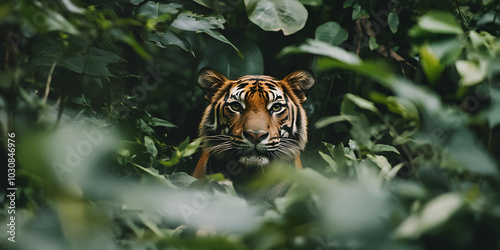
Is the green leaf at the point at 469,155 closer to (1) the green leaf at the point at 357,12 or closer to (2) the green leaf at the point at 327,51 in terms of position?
(2) the green leaf at the point at 327,51

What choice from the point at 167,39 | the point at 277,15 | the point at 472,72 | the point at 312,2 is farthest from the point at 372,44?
the point at 472,72

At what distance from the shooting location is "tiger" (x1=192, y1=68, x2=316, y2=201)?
128 centimetres

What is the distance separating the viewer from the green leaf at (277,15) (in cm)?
150

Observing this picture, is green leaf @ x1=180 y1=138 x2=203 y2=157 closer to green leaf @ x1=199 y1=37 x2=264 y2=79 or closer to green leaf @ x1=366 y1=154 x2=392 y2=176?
green leaf @ x1=366 y1=154 x2=392 y2=176

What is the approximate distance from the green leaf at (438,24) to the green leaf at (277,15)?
85 cm

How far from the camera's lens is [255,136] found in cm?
124

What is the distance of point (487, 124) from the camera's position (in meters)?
0.70

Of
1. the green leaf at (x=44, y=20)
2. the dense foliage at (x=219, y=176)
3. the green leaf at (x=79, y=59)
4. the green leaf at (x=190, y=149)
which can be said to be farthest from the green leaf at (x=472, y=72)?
the green leaf at (x=79, y=59)

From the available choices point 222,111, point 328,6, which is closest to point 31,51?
point 222,111

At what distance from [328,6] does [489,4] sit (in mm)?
683

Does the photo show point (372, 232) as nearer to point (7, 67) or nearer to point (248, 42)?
point (7, 67)

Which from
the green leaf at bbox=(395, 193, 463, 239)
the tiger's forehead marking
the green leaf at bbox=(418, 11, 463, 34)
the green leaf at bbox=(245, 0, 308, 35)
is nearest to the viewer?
the green leaf at bbox=(395, 193, 463, 239)

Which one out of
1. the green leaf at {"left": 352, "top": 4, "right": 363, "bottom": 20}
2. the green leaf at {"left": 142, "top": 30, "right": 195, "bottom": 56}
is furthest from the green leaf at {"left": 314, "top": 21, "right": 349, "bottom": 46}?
the green leaf at {"left": 142, "top": 30, "right": 195, "bottom": 56}

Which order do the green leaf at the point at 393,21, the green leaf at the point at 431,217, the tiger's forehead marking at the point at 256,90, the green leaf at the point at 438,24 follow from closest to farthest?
1. the green leaf at the point at 431,217
2. the green leaf at the point at 438,24
3. the tiger's forehead marking at the point at 256,90
4. the green leaf at the point at 393,21
